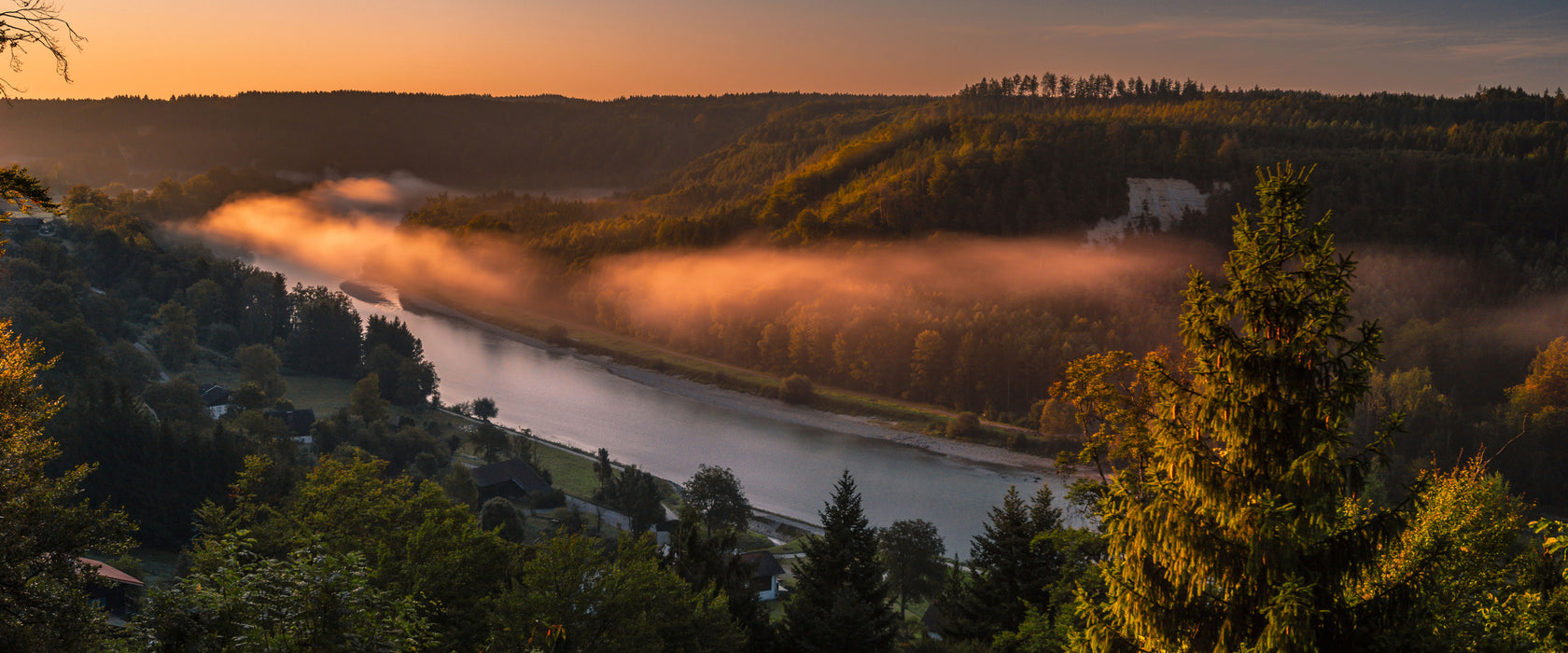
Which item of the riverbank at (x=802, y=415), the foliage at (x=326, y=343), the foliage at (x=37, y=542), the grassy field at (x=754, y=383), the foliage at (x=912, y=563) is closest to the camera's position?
the foliage at (x=37, y=542)

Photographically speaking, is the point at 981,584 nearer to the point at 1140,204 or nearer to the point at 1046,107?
the point at 1140,204

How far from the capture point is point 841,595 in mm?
16031

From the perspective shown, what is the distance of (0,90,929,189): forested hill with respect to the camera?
152250 millimetres

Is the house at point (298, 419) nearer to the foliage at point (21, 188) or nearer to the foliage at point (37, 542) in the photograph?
the foliage at point (37, 542)

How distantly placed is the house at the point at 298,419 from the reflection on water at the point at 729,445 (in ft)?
35.8

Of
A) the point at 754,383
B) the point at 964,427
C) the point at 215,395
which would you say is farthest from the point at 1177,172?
the point at 215,395

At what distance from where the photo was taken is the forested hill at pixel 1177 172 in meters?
72.6

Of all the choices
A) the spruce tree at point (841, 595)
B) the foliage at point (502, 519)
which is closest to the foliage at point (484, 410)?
the foliage at point (502, 519)

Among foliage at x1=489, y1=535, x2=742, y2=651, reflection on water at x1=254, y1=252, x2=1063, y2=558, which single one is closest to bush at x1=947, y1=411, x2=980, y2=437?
reflection on water at x1=254, y1=252, x2=1063, y2=558

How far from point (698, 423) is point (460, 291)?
56163mm

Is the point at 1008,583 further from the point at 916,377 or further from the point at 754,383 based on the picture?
the point at 754,383

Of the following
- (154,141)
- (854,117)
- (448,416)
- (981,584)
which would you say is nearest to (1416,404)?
(981,584)

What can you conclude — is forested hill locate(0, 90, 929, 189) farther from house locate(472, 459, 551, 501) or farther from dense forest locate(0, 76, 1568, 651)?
house locate(472, 459, 551, 501)

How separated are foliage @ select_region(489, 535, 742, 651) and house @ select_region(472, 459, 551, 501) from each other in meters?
25.6
